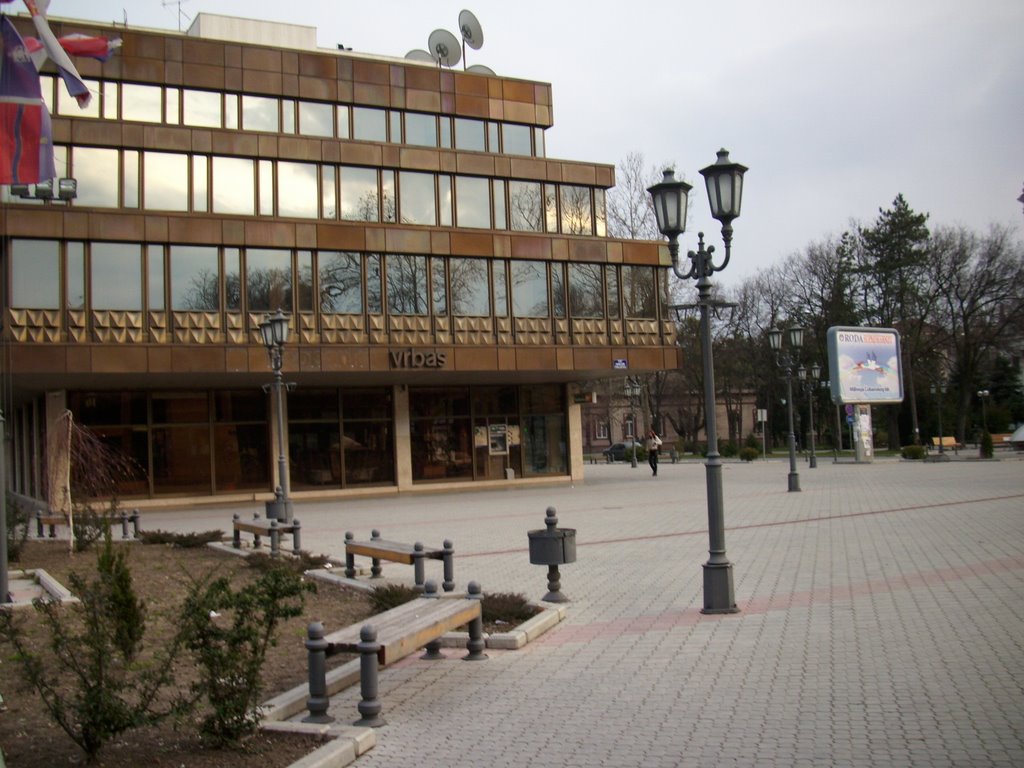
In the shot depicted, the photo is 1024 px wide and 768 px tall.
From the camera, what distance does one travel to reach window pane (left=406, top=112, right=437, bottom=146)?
116 ft

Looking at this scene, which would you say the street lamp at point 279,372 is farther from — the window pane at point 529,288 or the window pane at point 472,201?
the window pane at point 472,201

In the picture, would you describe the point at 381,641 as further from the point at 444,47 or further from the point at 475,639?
the point at 444,47

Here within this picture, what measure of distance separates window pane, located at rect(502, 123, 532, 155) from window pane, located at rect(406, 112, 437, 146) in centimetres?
272

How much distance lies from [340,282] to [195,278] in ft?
14.5

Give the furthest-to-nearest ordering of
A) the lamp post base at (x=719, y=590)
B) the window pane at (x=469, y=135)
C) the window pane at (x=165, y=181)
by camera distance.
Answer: the window pane at (x=469, y=135)
the window pane at (x=165, y=181)
the lamp post base at (x=719, y=590)

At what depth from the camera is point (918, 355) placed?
66.9m

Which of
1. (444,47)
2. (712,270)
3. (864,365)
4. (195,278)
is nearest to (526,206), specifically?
(444,47)

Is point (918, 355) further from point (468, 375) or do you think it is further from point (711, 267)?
point (711, 267)

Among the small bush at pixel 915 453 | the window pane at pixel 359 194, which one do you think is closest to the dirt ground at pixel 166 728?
the window pane at pixel 359 194

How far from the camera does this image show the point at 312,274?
32.2m

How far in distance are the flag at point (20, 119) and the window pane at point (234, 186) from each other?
24.1 m

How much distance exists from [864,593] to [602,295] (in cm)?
2588

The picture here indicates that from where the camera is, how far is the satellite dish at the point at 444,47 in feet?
124

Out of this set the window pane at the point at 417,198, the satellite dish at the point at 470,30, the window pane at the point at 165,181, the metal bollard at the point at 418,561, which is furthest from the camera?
the satellite dish at the point at 470,30
